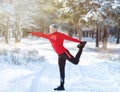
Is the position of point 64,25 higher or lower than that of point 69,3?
lower

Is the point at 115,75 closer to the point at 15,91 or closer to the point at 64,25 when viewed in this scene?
the point at 15,91

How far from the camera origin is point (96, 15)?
31.5 meters

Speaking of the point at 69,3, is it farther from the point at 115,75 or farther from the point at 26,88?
the point at 26,88

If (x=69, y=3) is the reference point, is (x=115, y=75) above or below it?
below

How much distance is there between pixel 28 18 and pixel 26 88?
57821mm

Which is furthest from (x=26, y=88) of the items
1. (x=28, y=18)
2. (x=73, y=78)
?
(x=28, y=18)

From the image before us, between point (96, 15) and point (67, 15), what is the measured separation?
5.31m

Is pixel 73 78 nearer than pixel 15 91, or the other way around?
pixel 15 91

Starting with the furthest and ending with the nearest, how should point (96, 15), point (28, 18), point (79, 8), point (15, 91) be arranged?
1. point (28, 18)
2. point (79, 8)
3. point (96, 15)
4. point (15, 91)

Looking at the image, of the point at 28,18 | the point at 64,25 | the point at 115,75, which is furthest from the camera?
the point at 64,25

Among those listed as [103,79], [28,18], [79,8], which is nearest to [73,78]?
[103,79]

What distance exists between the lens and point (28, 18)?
66750 millimetres

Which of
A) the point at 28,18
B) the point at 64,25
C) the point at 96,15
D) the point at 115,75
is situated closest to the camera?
the point at 115,75

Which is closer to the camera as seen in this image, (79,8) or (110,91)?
(110,91)
